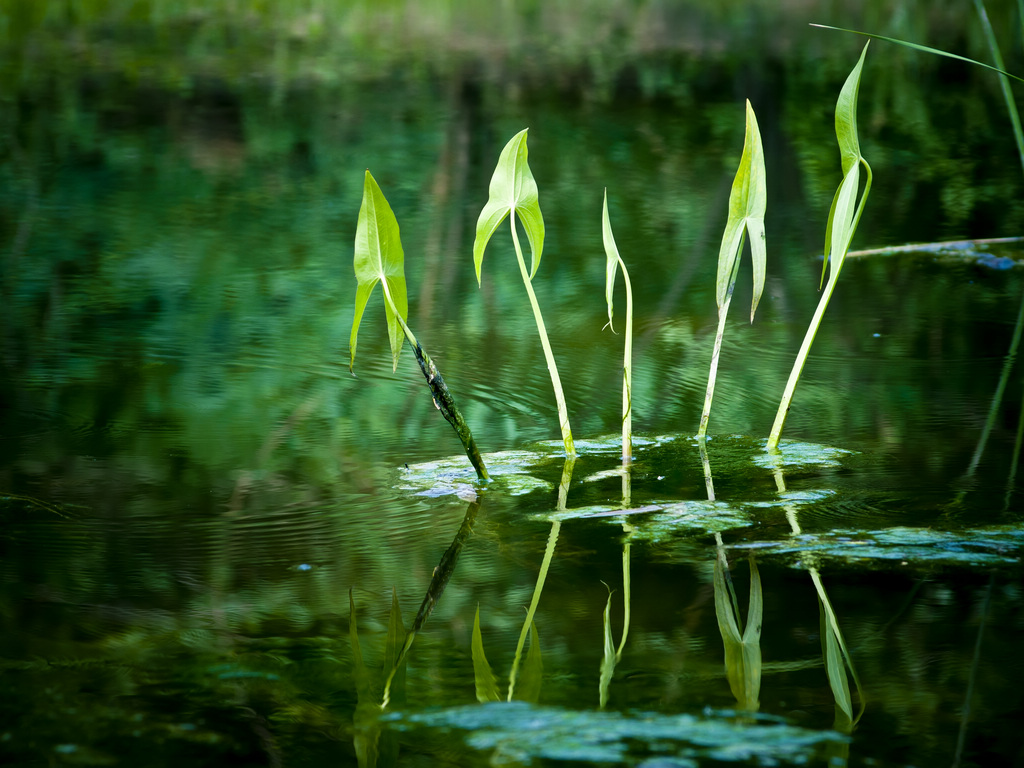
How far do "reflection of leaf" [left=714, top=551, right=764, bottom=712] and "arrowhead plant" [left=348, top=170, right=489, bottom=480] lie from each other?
0.41 meters

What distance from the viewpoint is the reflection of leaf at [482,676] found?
0.98m

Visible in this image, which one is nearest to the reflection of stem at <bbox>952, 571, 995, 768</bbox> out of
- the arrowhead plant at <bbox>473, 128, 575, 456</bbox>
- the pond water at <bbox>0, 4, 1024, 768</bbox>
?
the pond water at <bbox>0, 4, 1024, 768</bbox>

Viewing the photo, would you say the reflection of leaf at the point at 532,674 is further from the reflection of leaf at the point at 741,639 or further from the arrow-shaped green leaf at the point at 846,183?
the arrow-shaped green leaf at the point at 846,183

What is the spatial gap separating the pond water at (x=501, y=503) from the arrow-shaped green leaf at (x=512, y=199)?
334 mm

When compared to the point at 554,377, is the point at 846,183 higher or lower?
higher

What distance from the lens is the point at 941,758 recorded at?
2.83 feet

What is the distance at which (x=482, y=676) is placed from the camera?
1.02 meters

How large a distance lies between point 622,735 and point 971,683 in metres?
0.33

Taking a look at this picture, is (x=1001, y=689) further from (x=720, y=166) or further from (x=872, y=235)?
(x=720, y=166)

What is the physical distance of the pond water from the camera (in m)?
0.94

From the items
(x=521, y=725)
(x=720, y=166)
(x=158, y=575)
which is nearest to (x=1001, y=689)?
(x=521, y=725)

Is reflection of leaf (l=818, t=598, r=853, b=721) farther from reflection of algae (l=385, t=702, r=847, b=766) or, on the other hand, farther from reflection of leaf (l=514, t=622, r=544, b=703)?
reflection of leaf (l=514, t=622, r=544, b=703)

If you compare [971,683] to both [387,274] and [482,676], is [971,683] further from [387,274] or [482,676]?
[387,274]

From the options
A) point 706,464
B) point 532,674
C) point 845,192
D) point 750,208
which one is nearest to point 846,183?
point 845,192
